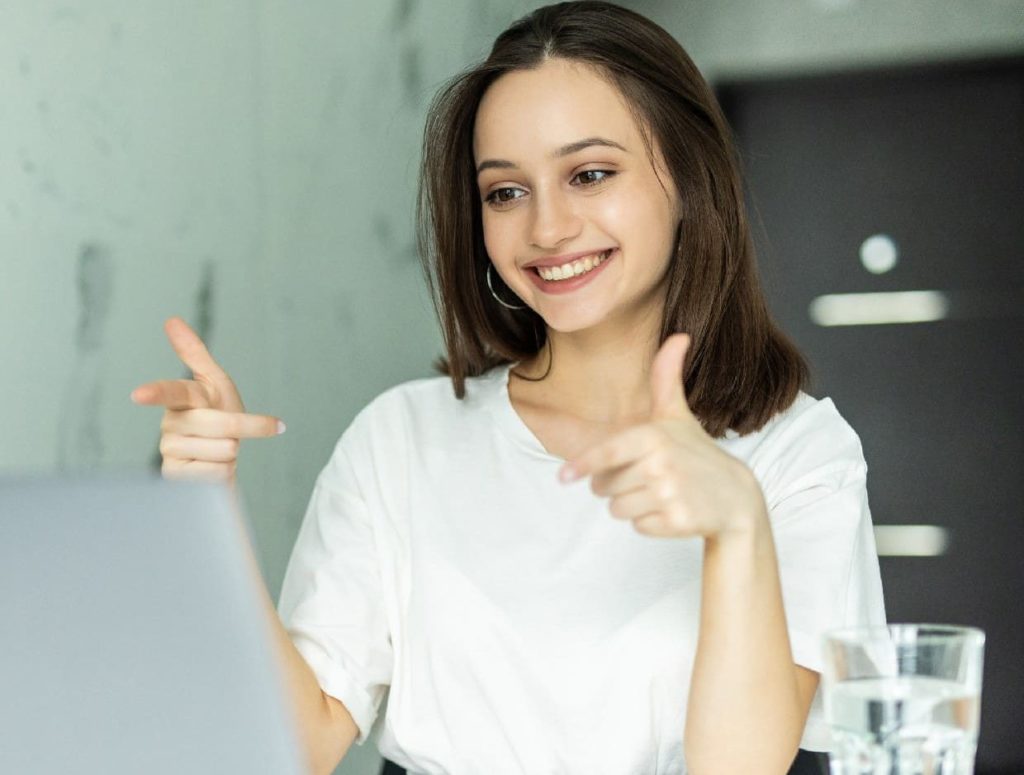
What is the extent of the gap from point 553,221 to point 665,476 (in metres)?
0.62

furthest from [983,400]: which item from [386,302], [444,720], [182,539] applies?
[182,539]

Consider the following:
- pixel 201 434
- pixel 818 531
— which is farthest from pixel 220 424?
pixel 818 531

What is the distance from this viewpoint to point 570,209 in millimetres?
1426

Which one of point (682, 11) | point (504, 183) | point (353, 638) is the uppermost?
point (682, 11)

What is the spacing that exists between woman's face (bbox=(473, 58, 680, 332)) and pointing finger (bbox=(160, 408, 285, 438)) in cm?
40

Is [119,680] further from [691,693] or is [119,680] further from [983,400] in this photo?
[983,400]

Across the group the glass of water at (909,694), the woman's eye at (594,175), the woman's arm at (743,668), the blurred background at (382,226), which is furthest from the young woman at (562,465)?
the glass of water at (909,694)

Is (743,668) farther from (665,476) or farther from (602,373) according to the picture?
(602,373)

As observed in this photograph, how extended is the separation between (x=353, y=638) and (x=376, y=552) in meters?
0.11

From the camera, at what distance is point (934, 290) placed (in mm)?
3469

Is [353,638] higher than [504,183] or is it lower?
lower

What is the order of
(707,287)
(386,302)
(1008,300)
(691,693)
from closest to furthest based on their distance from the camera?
(691,693), (707,287), (386,302), (1008,300)

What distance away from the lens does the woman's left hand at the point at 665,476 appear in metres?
0.84

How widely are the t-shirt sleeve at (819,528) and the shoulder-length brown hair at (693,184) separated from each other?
50mm
